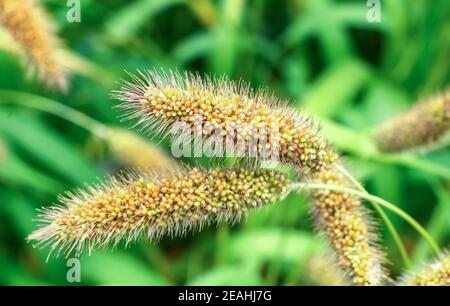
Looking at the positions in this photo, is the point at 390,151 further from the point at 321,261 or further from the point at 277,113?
the point at 277,113

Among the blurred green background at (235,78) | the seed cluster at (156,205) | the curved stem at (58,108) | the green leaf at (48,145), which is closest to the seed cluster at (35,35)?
the curved stem at (58,108)

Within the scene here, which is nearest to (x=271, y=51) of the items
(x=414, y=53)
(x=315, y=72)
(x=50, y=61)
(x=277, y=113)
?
(x=315, y=72)

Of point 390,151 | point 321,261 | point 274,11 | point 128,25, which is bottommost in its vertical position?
point 321,261

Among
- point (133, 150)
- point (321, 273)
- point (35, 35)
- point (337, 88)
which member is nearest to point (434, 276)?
point (321, 273)

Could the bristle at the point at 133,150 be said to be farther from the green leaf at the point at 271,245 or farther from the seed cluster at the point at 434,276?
the seed cluster at the point at 434,276

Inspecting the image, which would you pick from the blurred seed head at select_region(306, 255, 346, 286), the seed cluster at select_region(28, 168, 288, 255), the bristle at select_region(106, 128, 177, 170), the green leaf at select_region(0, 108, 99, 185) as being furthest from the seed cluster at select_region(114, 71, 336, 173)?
the green leaf at select_region(0, 108, 99, 185)

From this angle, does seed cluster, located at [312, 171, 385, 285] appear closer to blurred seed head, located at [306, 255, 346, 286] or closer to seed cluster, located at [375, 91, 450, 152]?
blurred seed head, located at [306, 255, 346, 286]
